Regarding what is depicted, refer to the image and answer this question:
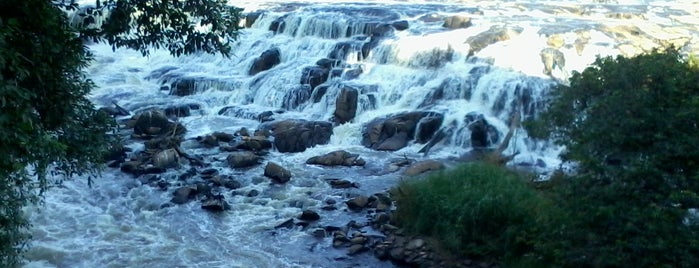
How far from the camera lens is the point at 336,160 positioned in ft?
54.2

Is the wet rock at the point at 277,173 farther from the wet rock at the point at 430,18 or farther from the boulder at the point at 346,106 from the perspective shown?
the wet rock at the point at 430,18

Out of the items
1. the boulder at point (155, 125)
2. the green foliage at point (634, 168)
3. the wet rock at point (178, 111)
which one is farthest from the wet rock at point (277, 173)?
the green foliage at point (634, 168)

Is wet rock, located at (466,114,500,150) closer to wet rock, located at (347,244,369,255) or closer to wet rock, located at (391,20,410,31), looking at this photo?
wet rock, located at (347,244,369,255)

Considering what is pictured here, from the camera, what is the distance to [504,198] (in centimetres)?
1122

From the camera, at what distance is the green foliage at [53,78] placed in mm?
5379

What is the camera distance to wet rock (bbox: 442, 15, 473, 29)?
889 inches

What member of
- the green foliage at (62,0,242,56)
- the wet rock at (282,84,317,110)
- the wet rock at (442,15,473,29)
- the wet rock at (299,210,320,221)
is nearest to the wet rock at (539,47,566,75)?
the wet rock at (442,15,473,29)

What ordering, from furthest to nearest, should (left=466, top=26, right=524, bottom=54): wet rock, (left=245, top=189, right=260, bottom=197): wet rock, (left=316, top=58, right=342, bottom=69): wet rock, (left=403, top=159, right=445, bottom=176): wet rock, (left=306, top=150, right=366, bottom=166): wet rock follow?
(left=316, top=58, right=342, bottom=69): wet rock, (left=466, top=26, right=524, bottom=54): wet rock, (left=306, top=150, right=366, bottom=166): wet rock, (left=403, top=159, right=445, bottom=176): wet rock, (left=245, top=189, right=260, bottom=197): wet rock

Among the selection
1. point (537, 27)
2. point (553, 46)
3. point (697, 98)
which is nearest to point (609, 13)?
point (537, 27)

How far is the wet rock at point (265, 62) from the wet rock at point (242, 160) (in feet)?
21.4

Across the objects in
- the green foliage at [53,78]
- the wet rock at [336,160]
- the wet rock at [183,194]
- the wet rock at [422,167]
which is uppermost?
the green foliage at [53,78]

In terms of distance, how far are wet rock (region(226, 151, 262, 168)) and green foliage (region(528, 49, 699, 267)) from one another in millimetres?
8285

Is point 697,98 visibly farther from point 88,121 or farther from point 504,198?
point 88,121

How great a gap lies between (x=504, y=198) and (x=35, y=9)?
7.40 meters
